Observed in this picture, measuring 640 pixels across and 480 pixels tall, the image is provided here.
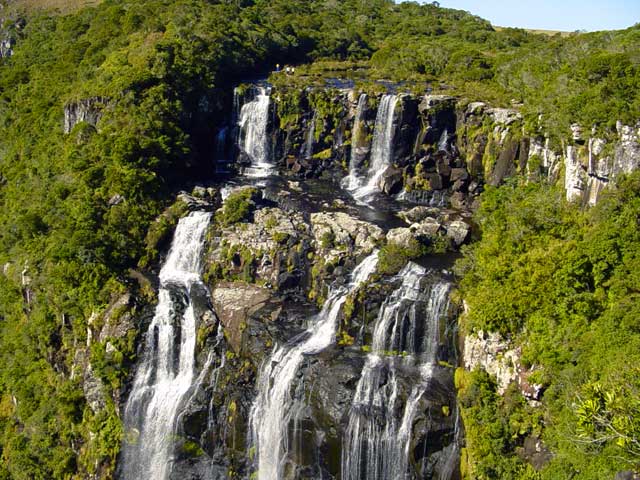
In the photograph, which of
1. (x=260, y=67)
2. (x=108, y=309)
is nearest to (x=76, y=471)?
(x=108, y=309)

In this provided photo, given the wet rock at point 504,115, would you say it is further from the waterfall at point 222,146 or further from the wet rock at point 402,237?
the waterfall at point 222,146

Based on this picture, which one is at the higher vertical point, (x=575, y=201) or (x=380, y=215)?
(x=575, y=201)

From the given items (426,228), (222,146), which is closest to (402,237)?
(426,228)

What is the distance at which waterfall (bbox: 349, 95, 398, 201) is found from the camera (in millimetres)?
48031

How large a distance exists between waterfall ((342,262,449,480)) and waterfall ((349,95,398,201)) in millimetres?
16569

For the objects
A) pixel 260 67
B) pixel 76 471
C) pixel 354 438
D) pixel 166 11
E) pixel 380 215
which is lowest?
pixel 76 471

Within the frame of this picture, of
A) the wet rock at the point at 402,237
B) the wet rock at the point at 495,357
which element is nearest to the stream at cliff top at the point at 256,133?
the wet rock at the point at 402,237

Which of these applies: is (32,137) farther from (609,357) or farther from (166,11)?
(609,357)

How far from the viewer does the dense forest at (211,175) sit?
26.0 m

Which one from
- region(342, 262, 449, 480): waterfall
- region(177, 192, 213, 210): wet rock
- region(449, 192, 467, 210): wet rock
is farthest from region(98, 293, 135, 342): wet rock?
region(449, 192, 467, 210): wet rock

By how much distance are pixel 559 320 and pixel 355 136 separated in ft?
92.1

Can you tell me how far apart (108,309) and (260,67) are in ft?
133

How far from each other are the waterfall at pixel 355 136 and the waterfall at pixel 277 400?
62.2 feet

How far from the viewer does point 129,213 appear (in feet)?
140
